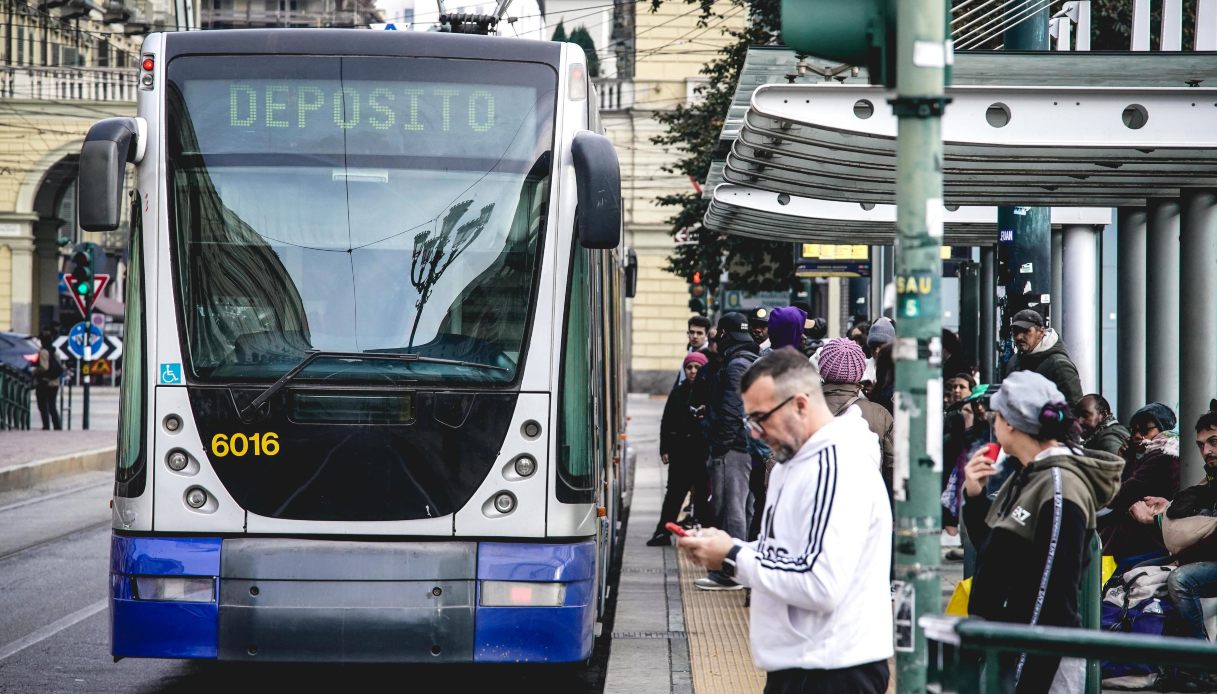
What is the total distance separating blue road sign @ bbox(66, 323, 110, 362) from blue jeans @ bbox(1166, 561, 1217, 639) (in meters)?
20.4

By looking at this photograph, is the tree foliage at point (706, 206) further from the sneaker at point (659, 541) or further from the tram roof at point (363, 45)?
the tram roof at point (363, 45)

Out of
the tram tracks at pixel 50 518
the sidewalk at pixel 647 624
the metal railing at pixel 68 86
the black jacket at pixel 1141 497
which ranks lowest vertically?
the tram tracks at pixel 50 518

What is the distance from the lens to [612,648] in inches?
324

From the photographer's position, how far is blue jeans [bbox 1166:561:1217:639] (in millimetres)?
6805

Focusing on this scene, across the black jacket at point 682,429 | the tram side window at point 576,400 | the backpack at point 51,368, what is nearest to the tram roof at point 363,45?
the tram side window at point 576,400

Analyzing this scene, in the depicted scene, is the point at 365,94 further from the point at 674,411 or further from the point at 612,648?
the point at 674,411

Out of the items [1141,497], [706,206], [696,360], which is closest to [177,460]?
[1141,497]

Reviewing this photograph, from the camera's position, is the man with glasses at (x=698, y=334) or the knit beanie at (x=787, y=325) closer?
the knit beanie at (x=787, y=325)

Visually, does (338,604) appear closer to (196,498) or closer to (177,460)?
(196,498)

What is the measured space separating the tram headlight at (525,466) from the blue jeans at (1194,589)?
2.84 m

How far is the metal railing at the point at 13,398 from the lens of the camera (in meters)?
26.8

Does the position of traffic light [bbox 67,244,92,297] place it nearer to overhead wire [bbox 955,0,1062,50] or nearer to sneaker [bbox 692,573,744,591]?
sneaker [bbox 692,573,744,591]

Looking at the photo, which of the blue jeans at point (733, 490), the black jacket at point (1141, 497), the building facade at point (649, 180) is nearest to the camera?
the black jacket at point (1141, 497)

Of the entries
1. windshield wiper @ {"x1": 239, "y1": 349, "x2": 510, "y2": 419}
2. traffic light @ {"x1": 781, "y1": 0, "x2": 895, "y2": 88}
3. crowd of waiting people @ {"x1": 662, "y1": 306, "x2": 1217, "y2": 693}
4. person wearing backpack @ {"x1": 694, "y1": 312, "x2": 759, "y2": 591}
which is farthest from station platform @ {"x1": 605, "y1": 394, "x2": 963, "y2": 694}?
traffic light @ {"x1": 781, "y1": 0, "x2": 895, "y2": 88}
